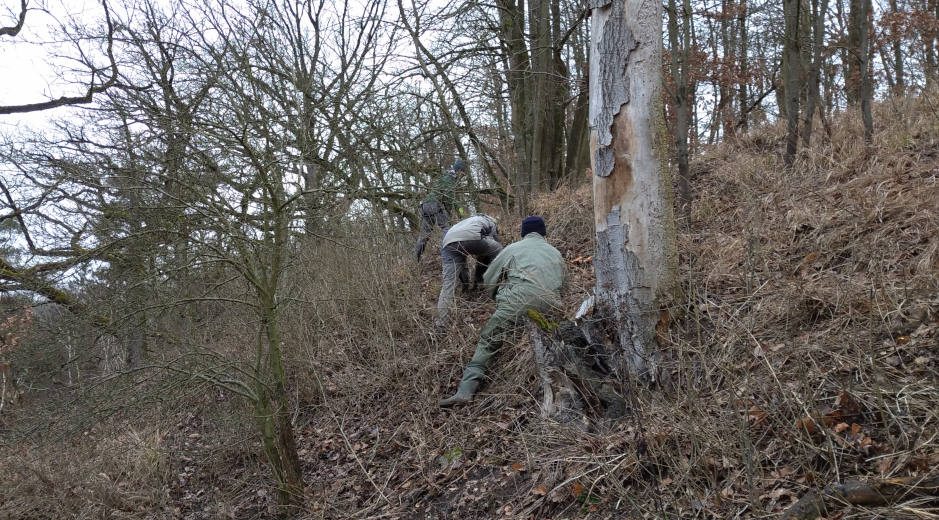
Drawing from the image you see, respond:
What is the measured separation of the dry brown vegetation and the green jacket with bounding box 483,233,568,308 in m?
0.43

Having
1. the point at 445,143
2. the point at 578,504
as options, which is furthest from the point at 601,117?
the point at 445,143

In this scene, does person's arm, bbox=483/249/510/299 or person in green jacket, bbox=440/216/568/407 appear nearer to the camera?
person in green jacket, bbox=440/216/568/407

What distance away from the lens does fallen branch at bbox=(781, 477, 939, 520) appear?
8.57ft

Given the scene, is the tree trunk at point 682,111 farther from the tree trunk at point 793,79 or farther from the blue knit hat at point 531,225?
the blue knit hat at point 531,225

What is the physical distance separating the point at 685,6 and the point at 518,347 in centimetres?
460

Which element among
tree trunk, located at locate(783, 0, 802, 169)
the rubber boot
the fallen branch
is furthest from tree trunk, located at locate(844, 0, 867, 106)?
the fallen branch

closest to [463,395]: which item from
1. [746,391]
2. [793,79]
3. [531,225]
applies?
[531,225]

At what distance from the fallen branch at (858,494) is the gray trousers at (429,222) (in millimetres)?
6877

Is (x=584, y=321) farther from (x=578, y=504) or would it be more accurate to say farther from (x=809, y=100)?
(x=809, y=100)

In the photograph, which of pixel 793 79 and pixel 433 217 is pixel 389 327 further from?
pixel 793 79

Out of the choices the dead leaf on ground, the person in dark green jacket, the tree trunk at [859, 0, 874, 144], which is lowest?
the dead leaf on ground

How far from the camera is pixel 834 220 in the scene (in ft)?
18.7

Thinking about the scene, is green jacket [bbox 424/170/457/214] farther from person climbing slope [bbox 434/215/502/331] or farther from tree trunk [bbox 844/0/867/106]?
tree trunk [bbox 844/0/867/106]

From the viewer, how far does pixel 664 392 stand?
4.16 meters
